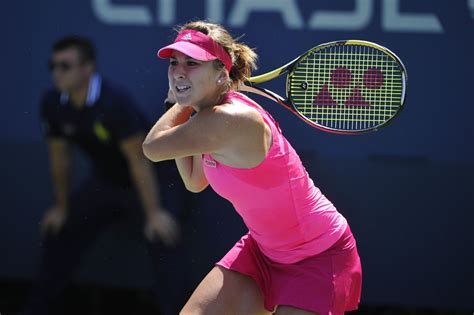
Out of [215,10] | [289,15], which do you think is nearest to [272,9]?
[289,15]

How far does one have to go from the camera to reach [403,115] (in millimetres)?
4145

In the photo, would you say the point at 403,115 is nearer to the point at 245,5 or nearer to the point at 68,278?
the point at 245,5

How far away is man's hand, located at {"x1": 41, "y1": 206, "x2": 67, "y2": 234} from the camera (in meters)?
4.38

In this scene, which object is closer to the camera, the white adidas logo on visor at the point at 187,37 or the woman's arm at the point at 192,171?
the white adidas logo on visor at the point at 187,37

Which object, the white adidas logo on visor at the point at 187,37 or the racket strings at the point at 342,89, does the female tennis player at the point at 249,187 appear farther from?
the racket strings at the point at 342,89

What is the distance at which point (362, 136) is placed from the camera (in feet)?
13.6

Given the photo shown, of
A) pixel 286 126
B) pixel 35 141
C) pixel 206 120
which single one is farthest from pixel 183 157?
pixel 35 141

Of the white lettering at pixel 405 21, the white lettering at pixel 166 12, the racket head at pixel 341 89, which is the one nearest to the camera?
the racket head at pixel 341 89

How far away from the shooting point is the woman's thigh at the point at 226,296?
9.75 ft

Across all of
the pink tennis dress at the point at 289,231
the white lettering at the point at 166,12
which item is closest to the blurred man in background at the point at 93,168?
the white lettering at the point at 166,12

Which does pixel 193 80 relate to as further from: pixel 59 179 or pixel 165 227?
pixel 59 179

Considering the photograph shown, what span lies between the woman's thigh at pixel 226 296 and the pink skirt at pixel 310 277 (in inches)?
0.9

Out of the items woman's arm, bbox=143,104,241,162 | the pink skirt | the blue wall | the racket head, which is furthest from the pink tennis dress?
the blue wall

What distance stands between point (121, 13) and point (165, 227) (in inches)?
36.3
